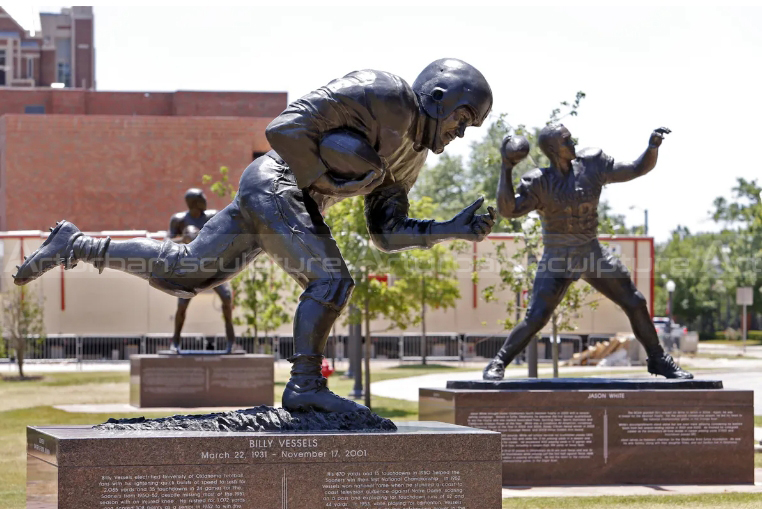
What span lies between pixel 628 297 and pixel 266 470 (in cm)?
577

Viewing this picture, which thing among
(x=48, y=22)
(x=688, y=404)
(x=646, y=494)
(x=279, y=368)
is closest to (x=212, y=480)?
(x=646, y=494)

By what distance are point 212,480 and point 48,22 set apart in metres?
66.8

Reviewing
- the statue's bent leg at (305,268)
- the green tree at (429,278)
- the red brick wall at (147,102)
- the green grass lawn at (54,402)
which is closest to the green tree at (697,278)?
the red brick wall at (147,102)

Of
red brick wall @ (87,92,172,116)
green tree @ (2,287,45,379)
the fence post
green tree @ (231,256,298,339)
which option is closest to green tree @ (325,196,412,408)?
green tree @ (231,256,298,339)

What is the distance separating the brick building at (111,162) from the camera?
4891 centimetres

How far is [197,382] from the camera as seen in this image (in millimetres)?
16703

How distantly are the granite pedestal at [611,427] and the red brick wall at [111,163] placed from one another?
40.0m

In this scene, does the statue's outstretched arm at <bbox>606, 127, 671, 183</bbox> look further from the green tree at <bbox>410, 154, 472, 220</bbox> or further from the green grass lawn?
the green tree at <bbox>410, 154, 472, 220</bbox>

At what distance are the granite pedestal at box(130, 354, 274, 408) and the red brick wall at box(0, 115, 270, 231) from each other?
107 feet

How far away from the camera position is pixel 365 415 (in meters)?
5.57

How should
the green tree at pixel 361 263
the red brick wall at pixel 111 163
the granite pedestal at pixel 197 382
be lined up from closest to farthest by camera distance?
the granite pedestal at pixel 197 382 < the green tree at pixel 361 263 < the red brick wall at pixel 111 163

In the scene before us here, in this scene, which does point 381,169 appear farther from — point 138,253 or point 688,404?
point 688,404

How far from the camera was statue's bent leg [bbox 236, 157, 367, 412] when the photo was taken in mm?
5590

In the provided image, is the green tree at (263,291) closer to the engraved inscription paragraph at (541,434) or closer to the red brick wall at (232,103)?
the engraved inscription paragraph at (541,434)
